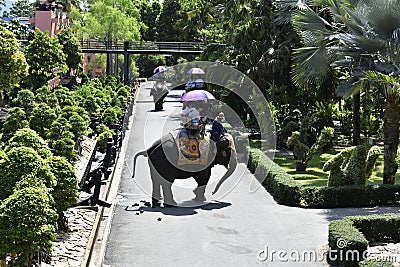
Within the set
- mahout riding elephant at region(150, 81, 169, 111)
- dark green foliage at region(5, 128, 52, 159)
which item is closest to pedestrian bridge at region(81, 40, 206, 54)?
mahout riding elephant at region(150, 81, 169, 111)

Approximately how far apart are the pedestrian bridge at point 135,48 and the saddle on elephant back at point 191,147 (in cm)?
3436

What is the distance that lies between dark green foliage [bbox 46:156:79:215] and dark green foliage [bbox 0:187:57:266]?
6.42ft

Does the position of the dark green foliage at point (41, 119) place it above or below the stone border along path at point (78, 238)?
above

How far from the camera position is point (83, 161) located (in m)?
19.7

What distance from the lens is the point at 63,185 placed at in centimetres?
1055

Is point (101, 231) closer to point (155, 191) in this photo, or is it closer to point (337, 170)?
point (155, 191)

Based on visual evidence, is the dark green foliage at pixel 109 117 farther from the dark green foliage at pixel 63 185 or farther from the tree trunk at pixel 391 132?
the dark green foliage at pixel 63 185

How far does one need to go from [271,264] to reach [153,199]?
13.9ft

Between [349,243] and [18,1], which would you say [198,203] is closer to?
[349,243]

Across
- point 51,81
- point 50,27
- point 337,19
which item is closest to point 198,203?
point 337,19

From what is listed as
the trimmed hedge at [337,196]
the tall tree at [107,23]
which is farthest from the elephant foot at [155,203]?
Result: the tall tree at [107,23]

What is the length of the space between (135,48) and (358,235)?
41726 millimetres

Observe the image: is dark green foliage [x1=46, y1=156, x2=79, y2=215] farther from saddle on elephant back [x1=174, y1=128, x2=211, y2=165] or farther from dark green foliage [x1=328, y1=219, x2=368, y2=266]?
dark green foliage [x1=328, y1=219, x2=368, y2=266]

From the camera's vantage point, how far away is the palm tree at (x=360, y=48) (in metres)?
14.3
